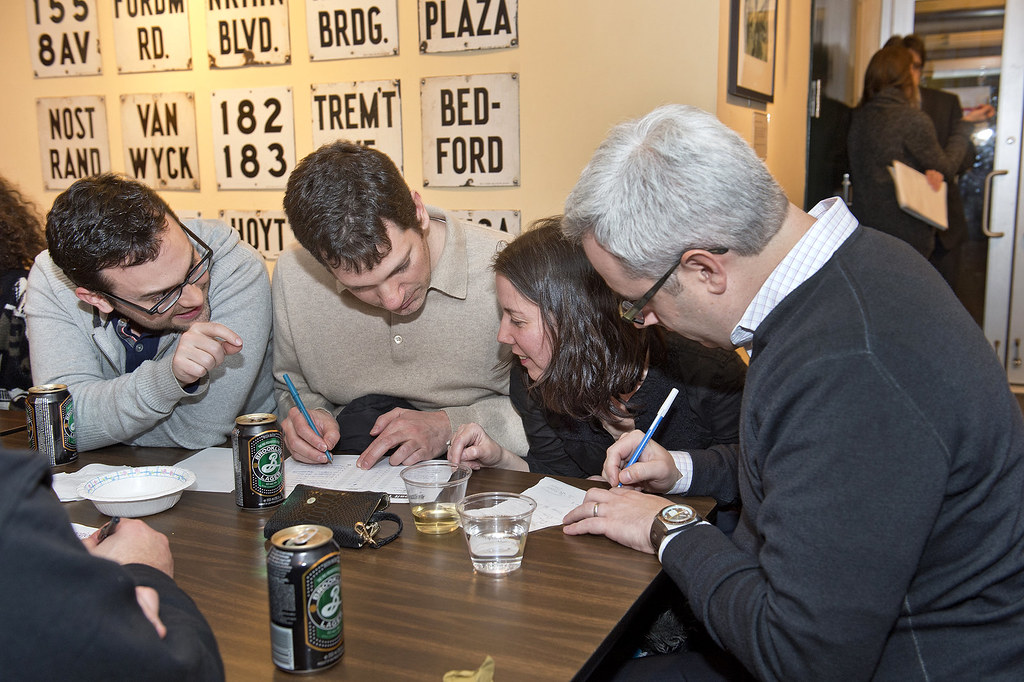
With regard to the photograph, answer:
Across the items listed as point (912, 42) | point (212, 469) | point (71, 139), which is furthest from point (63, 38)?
point (912, 42)

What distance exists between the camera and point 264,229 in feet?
11.9

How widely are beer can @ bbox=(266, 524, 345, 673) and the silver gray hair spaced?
1.96 ft

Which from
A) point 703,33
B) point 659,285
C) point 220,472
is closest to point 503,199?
point 703,33

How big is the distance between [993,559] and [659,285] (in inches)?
22.5

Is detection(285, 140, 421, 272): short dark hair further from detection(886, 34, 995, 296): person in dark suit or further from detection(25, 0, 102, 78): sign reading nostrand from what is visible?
detection(886, 34, 995, 296): person in dark suit

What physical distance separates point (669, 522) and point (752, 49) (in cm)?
250

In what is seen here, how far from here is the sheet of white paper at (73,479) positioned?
1537 mm

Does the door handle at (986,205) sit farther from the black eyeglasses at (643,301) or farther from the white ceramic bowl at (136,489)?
the white ceramic bowl at (136,489)

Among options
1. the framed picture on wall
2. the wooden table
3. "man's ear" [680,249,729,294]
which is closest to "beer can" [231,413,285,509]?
the wooden table

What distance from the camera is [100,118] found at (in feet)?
12.5

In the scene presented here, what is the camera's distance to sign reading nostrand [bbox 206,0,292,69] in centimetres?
344

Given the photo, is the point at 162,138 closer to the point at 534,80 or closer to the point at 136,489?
the point at 534,80

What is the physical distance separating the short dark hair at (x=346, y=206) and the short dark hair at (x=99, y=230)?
1.07ft

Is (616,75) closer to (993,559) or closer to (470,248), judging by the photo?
(470,248)
